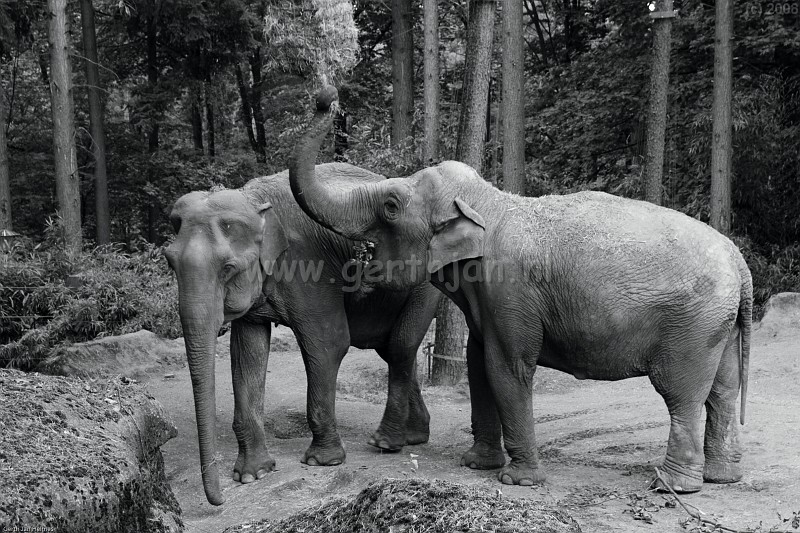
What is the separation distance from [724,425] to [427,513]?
556cm

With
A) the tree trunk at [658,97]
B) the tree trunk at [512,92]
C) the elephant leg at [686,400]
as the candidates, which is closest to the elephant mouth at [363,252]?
the elephant leg at [686,400]

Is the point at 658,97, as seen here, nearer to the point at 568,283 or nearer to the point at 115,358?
the point at 115,358

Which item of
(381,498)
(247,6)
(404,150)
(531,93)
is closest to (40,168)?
(247,6)

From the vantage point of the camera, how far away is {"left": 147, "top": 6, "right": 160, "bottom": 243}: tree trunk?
23688 mm

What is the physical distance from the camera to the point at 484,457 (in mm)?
7762

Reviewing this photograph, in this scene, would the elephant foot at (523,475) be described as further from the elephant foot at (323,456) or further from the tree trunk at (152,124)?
the tree trunk at (152,124)

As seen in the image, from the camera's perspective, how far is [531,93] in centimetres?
2967

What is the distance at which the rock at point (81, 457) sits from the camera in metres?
3.28

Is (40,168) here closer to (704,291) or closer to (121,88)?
(121,88)

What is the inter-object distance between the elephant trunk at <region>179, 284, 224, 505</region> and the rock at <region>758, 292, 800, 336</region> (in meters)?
10.3

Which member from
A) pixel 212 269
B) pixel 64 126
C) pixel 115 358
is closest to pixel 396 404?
pixel 212 269

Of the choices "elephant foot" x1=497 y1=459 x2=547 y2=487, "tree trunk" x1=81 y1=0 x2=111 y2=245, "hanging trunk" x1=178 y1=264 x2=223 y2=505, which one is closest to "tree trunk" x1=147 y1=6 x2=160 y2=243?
"tree trunk" x1=81 y1=0 x2=111 y2=245

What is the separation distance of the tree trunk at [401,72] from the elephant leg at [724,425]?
16930mm

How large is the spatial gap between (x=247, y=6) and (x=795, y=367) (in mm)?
15649
